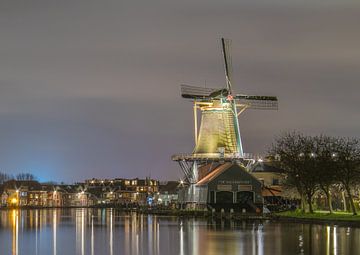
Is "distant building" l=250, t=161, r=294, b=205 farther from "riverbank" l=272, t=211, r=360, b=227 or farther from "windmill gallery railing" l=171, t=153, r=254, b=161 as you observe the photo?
"riverbank" l=272, t=211, r=360, b=227

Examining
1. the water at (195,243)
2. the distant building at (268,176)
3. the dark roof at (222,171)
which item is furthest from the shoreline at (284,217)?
the distant building at (268,176)

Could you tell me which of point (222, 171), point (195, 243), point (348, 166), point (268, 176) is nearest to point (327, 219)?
point (348, 166)

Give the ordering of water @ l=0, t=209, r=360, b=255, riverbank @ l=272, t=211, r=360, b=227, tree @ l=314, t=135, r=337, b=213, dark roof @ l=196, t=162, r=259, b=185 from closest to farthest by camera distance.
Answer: water @ l=0, t=209, r=360, b=255 → riverbank @ l=272, t=211, r=360, b=227 → tree @ l=314, t=135, r=337, b=213 → dark roof @ l=196, t=162, r=259, b=185

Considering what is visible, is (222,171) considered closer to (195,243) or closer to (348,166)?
(348,166)

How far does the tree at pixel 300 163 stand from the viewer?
298 ft

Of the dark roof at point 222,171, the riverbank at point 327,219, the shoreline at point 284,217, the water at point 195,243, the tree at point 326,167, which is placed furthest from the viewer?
the dark roof at point 222,171

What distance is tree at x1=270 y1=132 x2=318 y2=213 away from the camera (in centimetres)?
9081

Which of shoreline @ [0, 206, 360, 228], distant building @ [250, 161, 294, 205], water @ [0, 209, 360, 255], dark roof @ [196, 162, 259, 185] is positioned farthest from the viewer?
distant building @ [250, 161, 294, 205]

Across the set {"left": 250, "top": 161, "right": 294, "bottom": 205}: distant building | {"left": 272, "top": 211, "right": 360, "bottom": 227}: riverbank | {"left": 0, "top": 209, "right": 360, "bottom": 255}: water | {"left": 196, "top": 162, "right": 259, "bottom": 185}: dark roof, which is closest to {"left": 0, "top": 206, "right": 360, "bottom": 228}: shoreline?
{"left": 272, "top": 211, "right": 360, "bottom": 227}: riverbank

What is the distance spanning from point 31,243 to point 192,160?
214 feet

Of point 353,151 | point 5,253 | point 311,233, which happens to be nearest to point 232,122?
point 353,151

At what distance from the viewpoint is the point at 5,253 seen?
49688mm

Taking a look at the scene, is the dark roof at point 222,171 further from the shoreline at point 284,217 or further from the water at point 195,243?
the water at point 195,243

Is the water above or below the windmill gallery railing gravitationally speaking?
below
